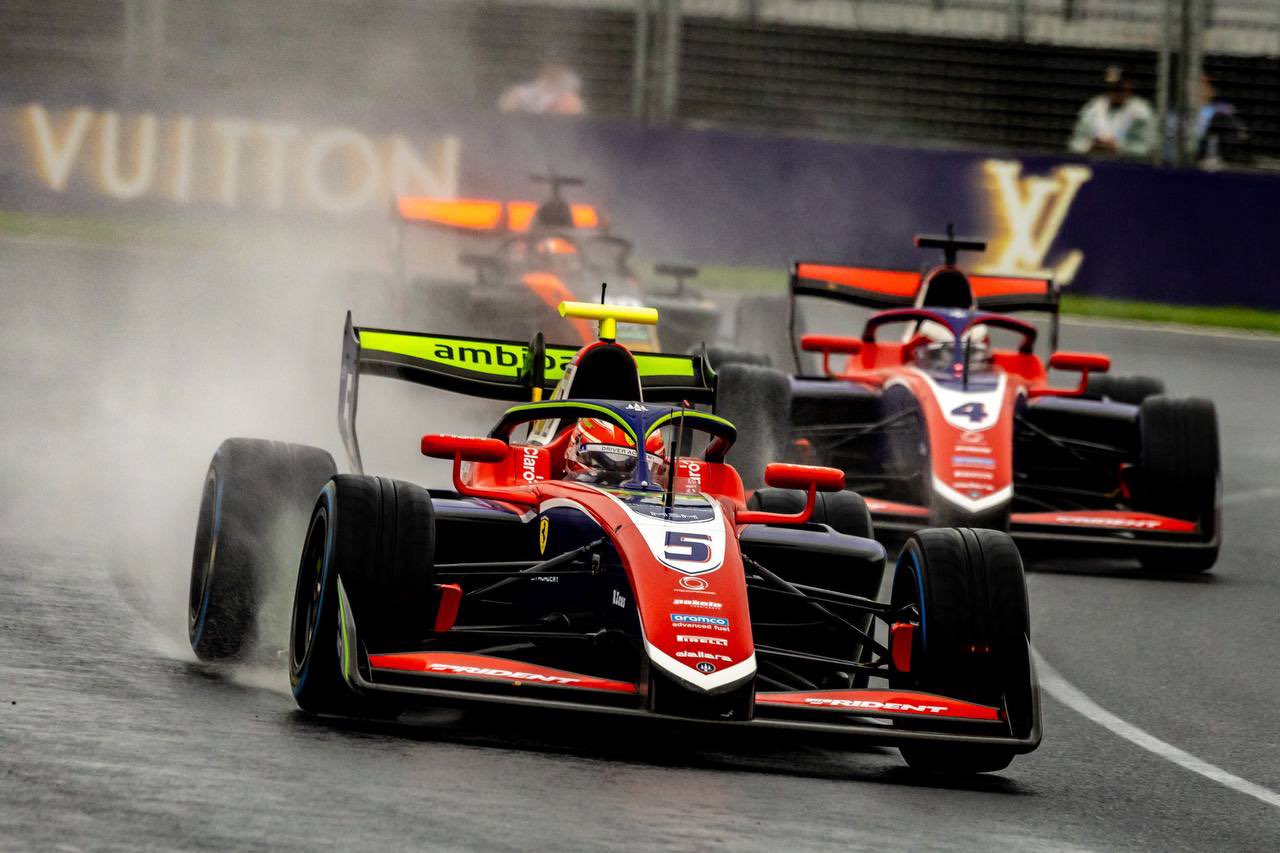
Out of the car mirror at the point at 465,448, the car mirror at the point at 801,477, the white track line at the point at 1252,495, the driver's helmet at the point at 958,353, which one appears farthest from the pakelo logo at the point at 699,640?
the white track line at the point at 1252,495

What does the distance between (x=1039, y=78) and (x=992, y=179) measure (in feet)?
10.7

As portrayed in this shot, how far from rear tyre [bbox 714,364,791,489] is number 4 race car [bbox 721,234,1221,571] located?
2cm

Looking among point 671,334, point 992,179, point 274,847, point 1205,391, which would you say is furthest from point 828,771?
point 992,179

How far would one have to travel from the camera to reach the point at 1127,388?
1500 centimetres

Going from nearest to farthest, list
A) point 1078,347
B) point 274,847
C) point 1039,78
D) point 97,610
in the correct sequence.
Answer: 1. point 274,847
2. point 97,610
3. point 1078,347
4. point 1039,78

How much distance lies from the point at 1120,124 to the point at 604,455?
1816cm

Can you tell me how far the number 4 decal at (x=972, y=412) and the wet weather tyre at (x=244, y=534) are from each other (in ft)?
16.4

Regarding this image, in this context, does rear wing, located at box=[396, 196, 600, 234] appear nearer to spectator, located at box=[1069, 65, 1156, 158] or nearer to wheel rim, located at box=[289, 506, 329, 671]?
spectator, located at box=[1069, 65, 1156, 158]

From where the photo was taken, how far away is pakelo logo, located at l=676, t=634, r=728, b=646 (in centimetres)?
665

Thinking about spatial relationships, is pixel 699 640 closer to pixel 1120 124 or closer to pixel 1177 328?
pixel 1177 328

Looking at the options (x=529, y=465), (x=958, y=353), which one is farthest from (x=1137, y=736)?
(x=958, y=353)

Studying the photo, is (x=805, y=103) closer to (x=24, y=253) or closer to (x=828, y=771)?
(x=24, y=253)

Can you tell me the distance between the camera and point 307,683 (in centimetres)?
689

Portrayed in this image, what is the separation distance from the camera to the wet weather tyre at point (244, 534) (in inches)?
310
